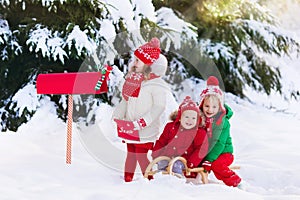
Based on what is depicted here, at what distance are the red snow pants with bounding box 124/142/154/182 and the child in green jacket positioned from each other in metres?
0.38

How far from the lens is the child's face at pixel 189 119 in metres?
3.04

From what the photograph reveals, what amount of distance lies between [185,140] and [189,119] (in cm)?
14

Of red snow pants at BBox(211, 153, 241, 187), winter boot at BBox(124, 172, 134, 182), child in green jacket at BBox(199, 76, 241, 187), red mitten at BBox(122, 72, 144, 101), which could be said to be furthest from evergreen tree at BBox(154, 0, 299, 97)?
winter boot at BBox(124, 172, 134, 182)

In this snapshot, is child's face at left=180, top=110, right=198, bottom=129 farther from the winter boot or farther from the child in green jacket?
the winter boot

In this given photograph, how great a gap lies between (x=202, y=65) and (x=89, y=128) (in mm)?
1534

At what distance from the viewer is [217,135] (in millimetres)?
3146

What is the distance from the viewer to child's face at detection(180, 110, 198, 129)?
3.04 metres

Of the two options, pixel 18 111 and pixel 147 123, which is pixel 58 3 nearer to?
pixel 18 111

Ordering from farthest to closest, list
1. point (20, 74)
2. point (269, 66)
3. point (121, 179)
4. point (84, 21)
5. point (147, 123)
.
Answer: point (269, 66) < point (20, 74) < point (84, 21) < point (121, 179) < point (147, 123)

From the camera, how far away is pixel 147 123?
2857mm

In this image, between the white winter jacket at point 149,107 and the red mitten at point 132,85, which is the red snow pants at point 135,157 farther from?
the red mitten at point 132,85

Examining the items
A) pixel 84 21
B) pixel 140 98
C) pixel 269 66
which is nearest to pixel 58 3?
pixel 84 21

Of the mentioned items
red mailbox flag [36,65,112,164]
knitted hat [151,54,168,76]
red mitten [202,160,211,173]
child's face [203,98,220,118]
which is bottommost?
red mitten [202,160,211,173]

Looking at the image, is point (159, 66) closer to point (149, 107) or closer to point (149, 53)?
point (149, 53)
